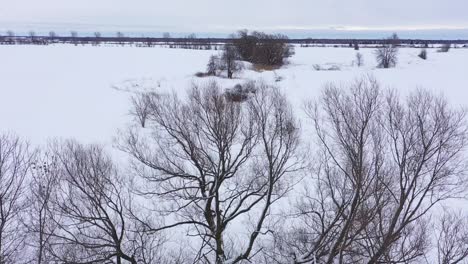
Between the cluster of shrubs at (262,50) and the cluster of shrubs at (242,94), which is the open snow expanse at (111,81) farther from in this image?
the cluster of shrubs at (242,94)

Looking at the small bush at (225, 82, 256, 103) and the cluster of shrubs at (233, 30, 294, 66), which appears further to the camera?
the cluster of shrubs at (233, 30, 294, 66)

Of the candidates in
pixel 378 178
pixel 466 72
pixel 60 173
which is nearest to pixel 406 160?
pixel 378 178

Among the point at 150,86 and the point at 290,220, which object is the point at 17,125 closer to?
the point at 150,86

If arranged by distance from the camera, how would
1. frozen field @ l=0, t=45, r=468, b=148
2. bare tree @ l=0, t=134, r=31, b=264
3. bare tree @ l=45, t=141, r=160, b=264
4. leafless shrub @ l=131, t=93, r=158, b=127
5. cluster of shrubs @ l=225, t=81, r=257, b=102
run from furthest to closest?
frozen field @ l=0, t=45, r=468, b=148
cluster of shrubs @ l=225, t=81, r=257, b=102
leafless shrub @ l=131, t=93, r=158, b=127
bare tree @ l=45, t=141, r=160, b=264
bare tree @ l=0, t=134, r=31, b=264

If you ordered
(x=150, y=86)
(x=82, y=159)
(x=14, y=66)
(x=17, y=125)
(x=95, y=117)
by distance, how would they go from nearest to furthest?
(x=82, y=159), (x=17, y=125), (x=95, y=117), (x=150, y=86), (x=14, y=66)

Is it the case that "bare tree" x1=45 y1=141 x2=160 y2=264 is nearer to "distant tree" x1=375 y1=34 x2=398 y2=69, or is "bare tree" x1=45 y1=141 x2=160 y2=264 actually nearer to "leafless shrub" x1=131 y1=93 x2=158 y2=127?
"leafless shrub" x1=131 y1=93 x2=158 y2=127

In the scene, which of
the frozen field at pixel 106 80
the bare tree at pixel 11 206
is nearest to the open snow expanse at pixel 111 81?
the frozen field at pixel 106 80

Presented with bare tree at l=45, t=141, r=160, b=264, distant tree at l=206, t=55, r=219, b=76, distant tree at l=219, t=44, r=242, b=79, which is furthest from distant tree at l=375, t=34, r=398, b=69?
bare tree at l=45, t=141, r=160, b=264

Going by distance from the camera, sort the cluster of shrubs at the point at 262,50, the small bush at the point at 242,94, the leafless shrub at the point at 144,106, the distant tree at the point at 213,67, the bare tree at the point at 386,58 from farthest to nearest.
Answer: the bare tree at the point at 386,58
the cluster of shrubs at the point at 262,50
the distant tree at the point at 213,67
the small bush at the point at 242,94
the leafless shrub at the point at 144,106
